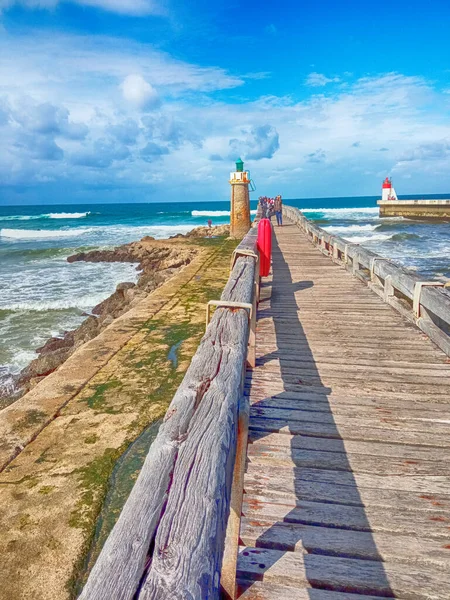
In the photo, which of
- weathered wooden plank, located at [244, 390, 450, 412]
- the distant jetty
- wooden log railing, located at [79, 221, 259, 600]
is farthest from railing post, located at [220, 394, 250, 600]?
the distant jetty

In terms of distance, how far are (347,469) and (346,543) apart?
25.6 inches

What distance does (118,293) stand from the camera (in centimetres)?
1489

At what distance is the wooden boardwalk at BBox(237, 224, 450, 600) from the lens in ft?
6.76

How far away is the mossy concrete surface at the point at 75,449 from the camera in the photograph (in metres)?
2.66

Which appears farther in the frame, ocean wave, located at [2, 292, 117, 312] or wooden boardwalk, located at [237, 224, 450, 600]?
ocean wave, located at [2, 292, 117, 312]

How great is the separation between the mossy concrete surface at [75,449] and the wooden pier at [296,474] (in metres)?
1.19

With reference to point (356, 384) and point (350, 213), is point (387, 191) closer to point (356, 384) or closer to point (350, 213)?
point (350, 213)

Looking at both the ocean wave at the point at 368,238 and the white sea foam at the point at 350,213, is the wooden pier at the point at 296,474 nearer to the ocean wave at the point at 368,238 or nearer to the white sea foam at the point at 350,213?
the ocean wave at the point at 368,238

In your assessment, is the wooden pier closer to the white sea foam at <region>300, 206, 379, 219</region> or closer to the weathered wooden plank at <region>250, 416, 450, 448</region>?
the weathered wooden plank at <region>250, 416, 450, 448</region>

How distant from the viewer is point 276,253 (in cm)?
1330

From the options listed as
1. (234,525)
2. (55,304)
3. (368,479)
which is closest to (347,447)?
(368,479)

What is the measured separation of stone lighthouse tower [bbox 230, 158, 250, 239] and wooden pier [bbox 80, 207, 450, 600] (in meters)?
16.2

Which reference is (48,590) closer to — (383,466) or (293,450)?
(293,450)

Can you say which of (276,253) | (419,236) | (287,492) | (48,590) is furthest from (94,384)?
(419,236)
